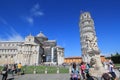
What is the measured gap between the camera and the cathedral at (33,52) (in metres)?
88.7

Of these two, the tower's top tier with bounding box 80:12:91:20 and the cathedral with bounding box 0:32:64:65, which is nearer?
the tower's top tier with bounding box 80:12:91:20

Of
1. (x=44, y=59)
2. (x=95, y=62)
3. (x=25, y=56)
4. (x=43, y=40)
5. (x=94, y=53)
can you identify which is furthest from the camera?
(x=43, y=40)

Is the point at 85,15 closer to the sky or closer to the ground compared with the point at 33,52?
closer to the sky

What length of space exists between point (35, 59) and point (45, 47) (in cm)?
1589

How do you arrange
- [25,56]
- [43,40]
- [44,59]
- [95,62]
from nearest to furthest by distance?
[95,62] → [25,56] → [44,59] → [43,40]

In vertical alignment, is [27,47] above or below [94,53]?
above

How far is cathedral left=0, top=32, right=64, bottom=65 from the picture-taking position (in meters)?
88.7

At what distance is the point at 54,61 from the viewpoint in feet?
302

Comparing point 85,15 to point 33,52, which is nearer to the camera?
point 85,15

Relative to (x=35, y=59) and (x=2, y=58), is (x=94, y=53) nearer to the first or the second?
(x=35, y=59)

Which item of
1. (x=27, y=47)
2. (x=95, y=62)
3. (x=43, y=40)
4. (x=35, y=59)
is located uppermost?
(x=43, y=40)

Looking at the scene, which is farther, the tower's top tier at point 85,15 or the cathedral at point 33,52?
the cathedral at point 33,52

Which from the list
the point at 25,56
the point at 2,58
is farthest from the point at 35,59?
the point at 2,58

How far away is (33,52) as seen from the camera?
89.1 meters
